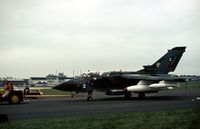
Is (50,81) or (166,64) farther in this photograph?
(50,81)

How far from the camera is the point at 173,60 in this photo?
108 ft

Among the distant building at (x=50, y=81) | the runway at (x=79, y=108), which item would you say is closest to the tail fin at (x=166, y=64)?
the runway at (x=79, y=108)

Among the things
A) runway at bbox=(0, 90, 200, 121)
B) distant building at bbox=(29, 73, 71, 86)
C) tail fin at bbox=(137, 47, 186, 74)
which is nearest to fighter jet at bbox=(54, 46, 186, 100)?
tail fin at bbox=(137, 47, 186, 74)

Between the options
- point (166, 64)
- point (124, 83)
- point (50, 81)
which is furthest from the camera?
point (50, 81)

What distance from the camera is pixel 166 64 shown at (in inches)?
1288

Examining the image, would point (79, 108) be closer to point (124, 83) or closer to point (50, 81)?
point (124, 83)

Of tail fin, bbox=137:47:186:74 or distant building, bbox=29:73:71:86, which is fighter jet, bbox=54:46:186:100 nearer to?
tail fin, bbox=137:47:186:74

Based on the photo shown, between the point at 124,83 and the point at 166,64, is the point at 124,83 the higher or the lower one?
the lower one

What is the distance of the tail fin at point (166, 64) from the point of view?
32500mm

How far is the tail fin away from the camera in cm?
3250

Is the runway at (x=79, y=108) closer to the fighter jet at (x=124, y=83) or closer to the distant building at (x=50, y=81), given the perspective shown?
the fighter jet at (x=124, y=83)

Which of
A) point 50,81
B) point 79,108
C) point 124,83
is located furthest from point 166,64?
point 50,81

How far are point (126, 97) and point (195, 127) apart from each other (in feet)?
70.3

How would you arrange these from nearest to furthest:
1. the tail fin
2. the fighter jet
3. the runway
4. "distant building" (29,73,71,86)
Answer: the runway < the fighter jet < the tail fin < "distant building" (29,73,71,86)
